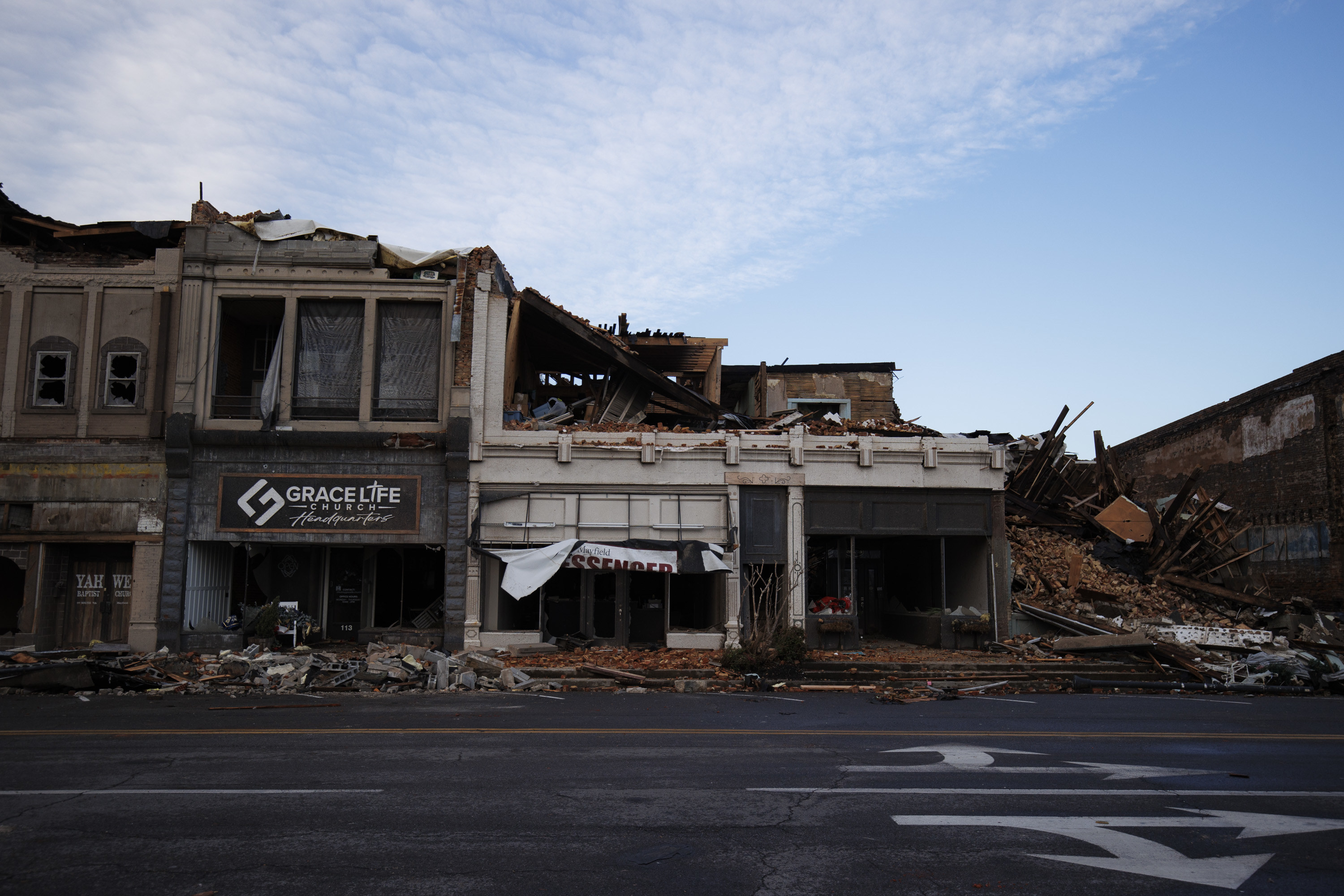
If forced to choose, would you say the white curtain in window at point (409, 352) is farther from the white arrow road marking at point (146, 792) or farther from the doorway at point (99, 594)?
the white arrow road marking at point (146, 792)

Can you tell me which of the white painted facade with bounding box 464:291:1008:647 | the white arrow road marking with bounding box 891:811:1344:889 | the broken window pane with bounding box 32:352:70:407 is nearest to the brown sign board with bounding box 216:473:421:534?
the white painted facade with bounding box 464:291:1008:647

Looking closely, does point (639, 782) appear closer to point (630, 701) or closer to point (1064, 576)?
point (630, 701)

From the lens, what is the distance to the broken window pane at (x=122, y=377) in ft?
63.2

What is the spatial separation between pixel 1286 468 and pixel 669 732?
2751cm

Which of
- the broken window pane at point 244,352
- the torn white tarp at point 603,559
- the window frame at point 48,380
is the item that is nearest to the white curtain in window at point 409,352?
the broken window pane at point 244,352

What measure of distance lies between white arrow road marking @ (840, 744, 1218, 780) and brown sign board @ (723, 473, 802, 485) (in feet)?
37.7

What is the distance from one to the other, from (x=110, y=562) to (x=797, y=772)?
17979 mm

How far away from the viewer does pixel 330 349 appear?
65.7ft

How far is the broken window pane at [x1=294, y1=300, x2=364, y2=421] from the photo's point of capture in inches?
781

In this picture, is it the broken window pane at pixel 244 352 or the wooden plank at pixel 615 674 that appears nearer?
the wooden plank at pixel 615 674

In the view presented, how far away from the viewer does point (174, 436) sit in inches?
740

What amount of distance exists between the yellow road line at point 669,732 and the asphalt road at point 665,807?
0.07 m

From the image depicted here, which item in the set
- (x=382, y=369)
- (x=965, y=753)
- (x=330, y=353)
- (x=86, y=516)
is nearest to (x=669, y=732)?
(x=965, y=753)

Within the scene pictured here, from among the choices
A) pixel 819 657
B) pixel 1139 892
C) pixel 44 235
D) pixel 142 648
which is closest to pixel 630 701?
pixel 819 657
